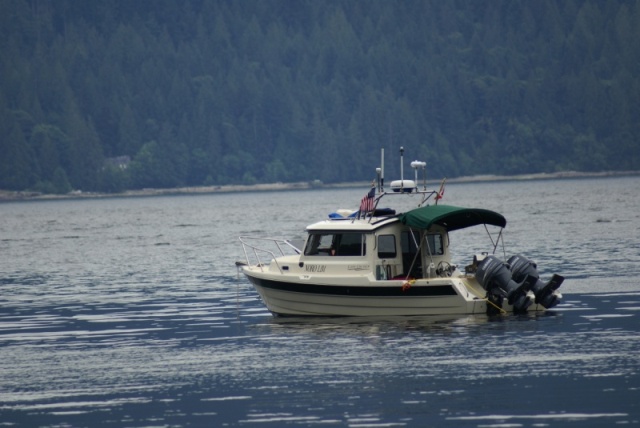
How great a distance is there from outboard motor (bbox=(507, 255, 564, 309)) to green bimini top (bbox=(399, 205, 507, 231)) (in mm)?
1168

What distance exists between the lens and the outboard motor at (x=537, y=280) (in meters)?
37.7

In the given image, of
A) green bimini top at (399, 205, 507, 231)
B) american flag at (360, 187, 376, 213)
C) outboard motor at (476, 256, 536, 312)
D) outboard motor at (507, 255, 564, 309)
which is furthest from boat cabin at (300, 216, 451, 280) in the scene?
outboard motor at (507, 255, 564, 309)

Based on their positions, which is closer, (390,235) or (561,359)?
(561,359)

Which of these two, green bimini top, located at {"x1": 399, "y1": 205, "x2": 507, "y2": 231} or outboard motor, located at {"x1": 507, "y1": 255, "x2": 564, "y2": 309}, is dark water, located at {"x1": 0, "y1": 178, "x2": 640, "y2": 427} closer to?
outboard motor, located at {"x1": 507, "y1": 255, "x2": 564, "y2": 309}

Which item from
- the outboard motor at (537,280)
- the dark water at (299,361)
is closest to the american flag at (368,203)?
the dark water at (299,361)

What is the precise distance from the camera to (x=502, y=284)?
3759 centimetres

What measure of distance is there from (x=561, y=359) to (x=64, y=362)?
12.0 metres

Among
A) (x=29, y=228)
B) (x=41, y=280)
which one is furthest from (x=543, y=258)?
(x=29, y=228)

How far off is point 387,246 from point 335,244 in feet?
4.97

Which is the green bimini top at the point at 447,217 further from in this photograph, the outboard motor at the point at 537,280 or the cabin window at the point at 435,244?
the outboard motor at the point at 537,280

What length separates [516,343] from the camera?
33656mm

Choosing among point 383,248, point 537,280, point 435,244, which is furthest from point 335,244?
point 537,280

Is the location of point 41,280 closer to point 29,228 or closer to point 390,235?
point 390,235

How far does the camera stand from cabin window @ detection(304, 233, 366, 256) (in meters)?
38.9
